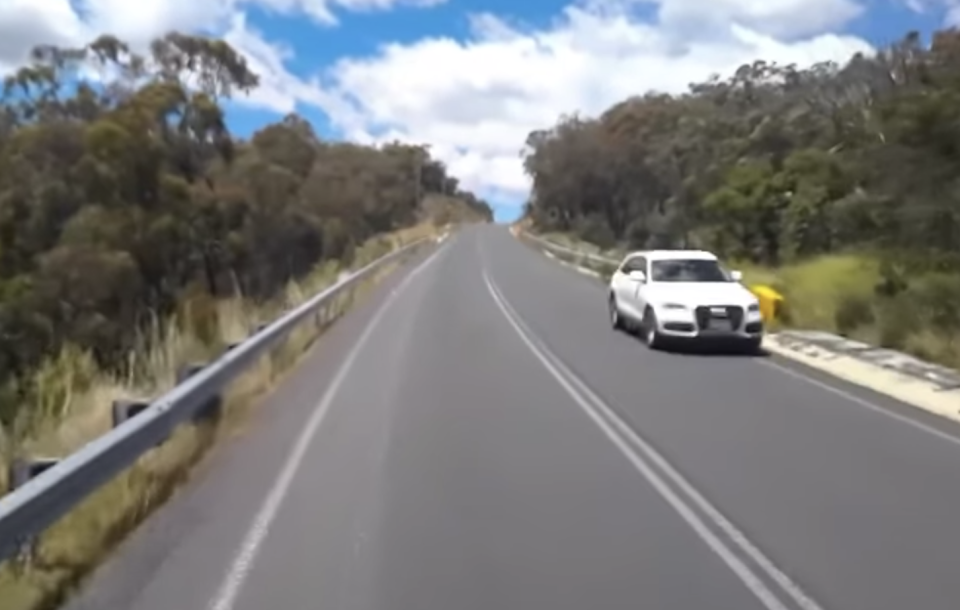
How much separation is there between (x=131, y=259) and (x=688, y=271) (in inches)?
719

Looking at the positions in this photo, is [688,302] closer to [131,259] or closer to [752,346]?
[752,346]

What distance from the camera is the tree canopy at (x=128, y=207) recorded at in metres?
33.5

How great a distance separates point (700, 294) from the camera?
22.0 metres

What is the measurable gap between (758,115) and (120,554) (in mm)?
59884

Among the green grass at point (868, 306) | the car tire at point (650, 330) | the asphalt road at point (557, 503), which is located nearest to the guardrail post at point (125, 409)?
the asphalt road at point (557, 503)

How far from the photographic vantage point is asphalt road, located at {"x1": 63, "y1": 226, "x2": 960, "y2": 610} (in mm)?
7262

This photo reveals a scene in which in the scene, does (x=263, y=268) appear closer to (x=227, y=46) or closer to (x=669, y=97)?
(x=227, y=46)

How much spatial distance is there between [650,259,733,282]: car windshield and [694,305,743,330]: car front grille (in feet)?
5.72

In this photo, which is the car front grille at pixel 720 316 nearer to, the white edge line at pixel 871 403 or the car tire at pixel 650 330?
the car tire at pixel 650 330

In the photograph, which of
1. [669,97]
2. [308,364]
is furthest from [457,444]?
[669,97]

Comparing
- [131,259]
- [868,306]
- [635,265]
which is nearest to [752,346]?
[635,265]

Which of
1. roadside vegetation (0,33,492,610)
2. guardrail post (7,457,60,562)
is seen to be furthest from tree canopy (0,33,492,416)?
guardrail post (7,457,60,562)

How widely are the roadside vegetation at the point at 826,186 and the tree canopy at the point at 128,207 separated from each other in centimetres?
1299

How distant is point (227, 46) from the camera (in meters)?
53.7
